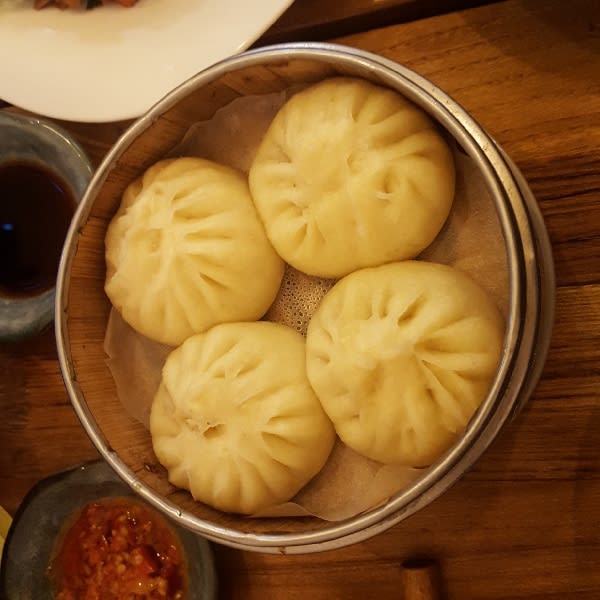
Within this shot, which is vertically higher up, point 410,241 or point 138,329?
point 410,241

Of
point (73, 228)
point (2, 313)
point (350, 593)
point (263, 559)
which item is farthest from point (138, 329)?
point (350, 593)

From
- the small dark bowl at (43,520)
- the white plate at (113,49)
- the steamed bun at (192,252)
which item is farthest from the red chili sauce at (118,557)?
the white plate at (113,49)

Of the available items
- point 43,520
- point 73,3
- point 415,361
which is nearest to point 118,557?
point 43,520

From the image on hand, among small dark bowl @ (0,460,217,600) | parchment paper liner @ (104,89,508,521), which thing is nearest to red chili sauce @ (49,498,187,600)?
small dark bowl @ (0,460,217,600)

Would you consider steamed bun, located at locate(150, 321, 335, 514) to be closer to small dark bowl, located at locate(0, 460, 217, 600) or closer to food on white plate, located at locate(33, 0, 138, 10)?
small dark bowl, located at locate(0, 460, 217, 600)

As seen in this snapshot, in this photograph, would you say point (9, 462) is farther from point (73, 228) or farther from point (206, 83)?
point (206, 83)

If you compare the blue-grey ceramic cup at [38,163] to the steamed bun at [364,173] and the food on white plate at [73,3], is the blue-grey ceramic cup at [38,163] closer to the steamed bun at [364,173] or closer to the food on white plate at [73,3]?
the food on white plate at [73,3]
